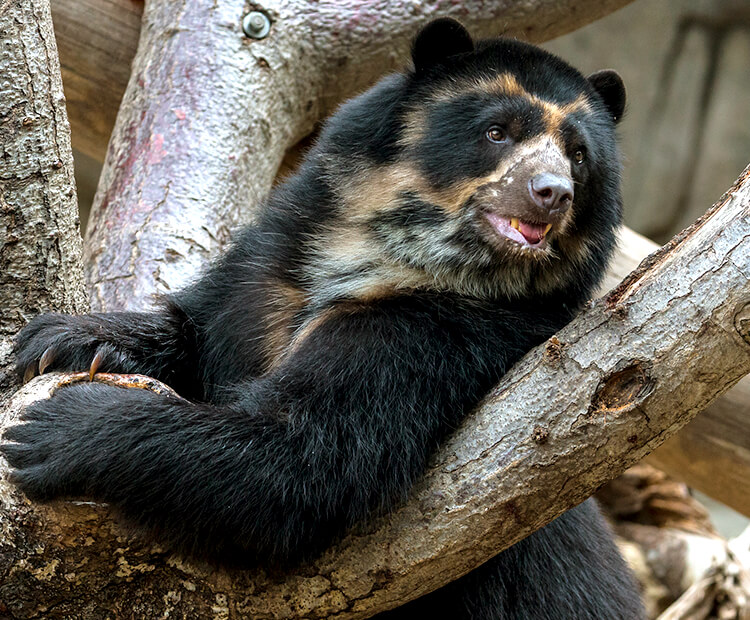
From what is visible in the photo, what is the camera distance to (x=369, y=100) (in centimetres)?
377

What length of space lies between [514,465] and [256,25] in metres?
3.53

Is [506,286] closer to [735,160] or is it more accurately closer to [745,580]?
[745,580]

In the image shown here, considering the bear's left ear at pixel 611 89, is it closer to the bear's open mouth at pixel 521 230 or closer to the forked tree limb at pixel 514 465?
the bear's open mouth at pixel 521 230

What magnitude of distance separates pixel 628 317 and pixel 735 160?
11420 millimetres

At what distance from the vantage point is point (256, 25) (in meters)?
5.18

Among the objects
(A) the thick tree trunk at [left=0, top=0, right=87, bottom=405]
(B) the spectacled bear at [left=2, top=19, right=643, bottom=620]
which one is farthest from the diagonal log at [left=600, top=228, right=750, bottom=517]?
(A) the thick tree trunk at [left=0, top=0, right=87, bottom=405]

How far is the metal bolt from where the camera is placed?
17.0ft

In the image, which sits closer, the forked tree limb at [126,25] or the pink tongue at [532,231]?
the pink tongue at [532,231]

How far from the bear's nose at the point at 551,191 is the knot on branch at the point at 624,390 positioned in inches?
38.4

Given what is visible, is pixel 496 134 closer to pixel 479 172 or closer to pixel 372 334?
pixel 479 172

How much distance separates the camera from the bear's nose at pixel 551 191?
3197 millimetres

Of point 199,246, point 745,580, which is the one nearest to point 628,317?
point 199,246

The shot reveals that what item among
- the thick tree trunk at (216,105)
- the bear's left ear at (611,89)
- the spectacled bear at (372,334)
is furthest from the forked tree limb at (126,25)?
the spectacled bear at (372,334)

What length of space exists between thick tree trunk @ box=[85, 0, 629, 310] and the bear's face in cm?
124
